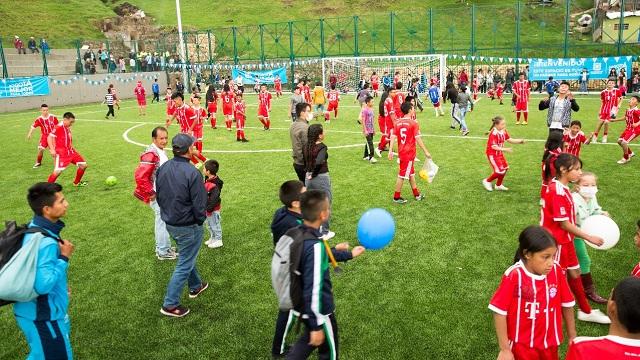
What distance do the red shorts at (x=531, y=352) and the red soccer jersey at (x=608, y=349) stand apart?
1.10 metres

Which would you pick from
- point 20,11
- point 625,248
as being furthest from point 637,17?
point 20,11

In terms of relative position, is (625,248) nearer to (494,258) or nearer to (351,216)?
(494,258)

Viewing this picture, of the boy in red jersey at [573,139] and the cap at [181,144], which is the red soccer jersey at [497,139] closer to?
the boy in red jersey at [573,139]

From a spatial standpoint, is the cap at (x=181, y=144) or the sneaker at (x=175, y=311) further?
the sneaker at (x=175, y=311)

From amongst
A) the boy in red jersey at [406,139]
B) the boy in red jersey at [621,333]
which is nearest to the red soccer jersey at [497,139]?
the boy in red jersey at [406,139]

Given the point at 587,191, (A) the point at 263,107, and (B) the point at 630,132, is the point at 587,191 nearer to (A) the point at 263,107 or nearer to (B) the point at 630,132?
(B) the point at 630,132

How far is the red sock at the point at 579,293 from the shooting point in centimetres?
562

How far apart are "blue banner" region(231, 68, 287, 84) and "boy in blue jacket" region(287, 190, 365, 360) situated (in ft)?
153

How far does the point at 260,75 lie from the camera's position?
4988 centimetres

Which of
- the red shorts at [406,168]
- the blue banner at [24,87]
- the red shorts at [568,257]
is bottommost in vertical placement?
the red shorts at [568,257]

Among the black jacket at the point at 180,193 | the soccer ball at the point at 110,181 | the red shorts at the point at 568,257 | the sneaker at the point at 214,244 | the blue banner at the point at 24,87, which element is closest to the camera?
the red shorts at the point at 568,257

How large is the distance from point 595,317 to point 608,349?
349cm

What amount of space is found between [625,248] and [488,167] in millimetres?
6175

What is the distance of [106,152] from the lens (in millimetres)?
18750
